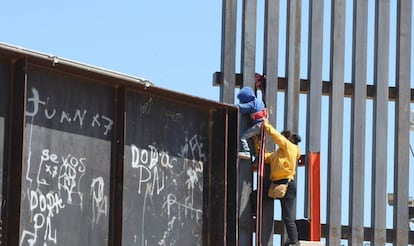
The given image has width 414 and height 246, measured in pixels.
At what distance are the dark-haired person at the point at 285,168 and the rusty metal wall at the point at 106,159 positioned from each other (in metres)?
1.85

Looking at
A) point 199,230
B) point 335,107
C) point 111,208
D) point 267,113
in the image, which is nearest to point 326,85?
point 335,107

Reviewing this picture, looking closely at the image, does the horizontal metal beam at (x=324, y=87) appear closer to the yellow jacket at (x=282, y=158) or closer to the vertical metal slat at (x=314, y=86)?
the vertical metal slat at (x=314, y=86)

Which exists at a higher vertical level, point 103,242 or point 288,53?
point 288,53

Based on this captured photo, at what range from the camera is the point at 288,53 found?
50.7 ft

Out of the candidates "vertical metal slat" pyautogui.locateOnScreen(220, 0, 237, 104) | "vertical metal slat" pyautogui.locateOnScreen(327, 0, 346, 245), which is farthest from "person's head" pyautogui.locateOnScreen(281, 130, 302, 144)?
"vertical metal slat" pyautogui.locateOnScreen(327, 0, 346, 245)

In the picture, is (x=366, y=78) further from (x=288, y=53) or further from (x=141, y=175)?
(x=141, y=175)

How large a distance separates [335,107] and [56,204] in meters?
6.23

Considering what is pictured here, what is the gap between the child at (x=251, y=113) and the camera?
548 inches

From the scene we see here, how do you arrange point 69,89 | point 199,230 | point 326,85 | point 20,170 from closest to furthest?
point 20,170 < point 69,89 < point 199,230 < point 326,85

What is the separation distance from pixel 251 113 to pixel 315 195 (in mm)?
1585

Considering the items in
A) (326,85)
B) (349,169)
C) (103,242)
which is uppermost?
(326,85)

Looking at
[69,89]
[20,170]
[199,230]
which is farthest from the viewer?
[199,230]

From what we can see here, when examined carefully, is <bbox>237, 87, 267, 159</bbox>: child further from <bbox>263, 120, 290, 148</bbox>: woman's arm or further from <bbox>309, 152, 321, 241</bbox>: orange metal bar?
<bbox>309, 152, 321, 241</bbox>: orange metal bar

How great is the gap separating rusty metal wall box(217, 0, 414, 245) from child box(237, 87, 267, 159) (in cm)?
117
